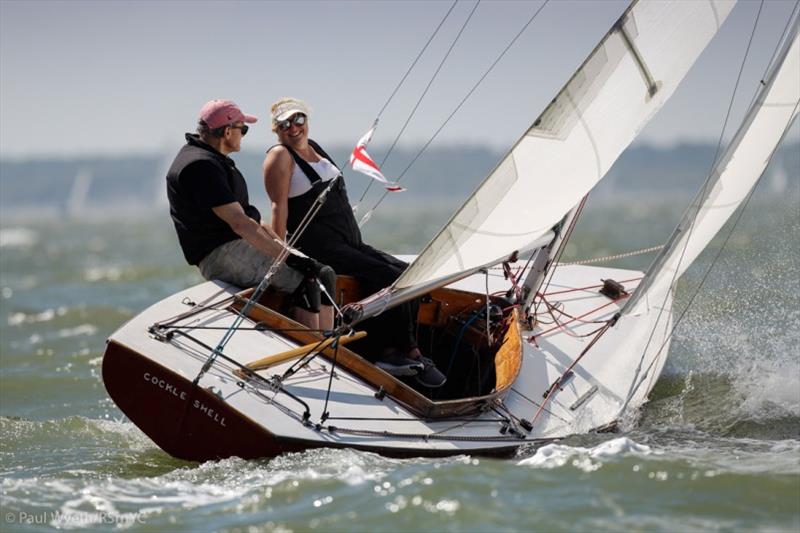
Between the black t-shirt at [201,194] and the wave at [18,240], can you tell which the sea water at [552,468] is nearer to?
the black t-shirt at [201,194]

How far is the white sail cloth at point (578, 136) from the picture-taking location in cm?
533

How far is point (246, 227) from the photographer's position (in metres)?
5.76

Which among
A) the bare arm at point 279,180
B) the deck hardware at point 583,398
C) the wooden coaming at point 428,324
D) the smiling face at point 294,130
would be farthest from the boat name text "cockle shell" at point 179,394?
the deck hardware at point 583,398

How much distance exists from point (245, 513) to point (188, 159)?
6.63 ft

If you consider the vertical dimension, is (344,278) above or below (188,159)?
below

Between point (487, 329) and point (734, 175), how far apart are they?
62.6 inches

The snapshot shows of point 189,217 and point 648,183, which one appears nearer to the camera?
point 189,217

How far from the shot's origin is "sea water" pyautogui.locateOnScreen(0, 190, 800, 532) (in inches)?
171

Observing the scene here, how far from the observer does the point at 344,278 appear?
6449 millimetres

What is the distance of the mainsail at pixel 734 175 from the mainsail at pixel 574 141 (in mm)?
429

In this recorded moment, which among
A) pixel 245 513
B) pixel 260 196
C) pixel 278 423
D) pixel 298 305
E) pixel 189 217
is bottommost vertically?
pixel 245 513

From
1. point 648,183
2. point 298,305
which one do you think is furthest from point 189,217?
point 648,183

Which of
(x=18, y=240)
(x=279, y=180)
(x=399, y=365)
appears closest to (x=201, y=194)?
(x=279, y=180)

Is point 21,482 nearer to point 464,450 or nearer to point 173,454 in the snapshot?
point 173,454
